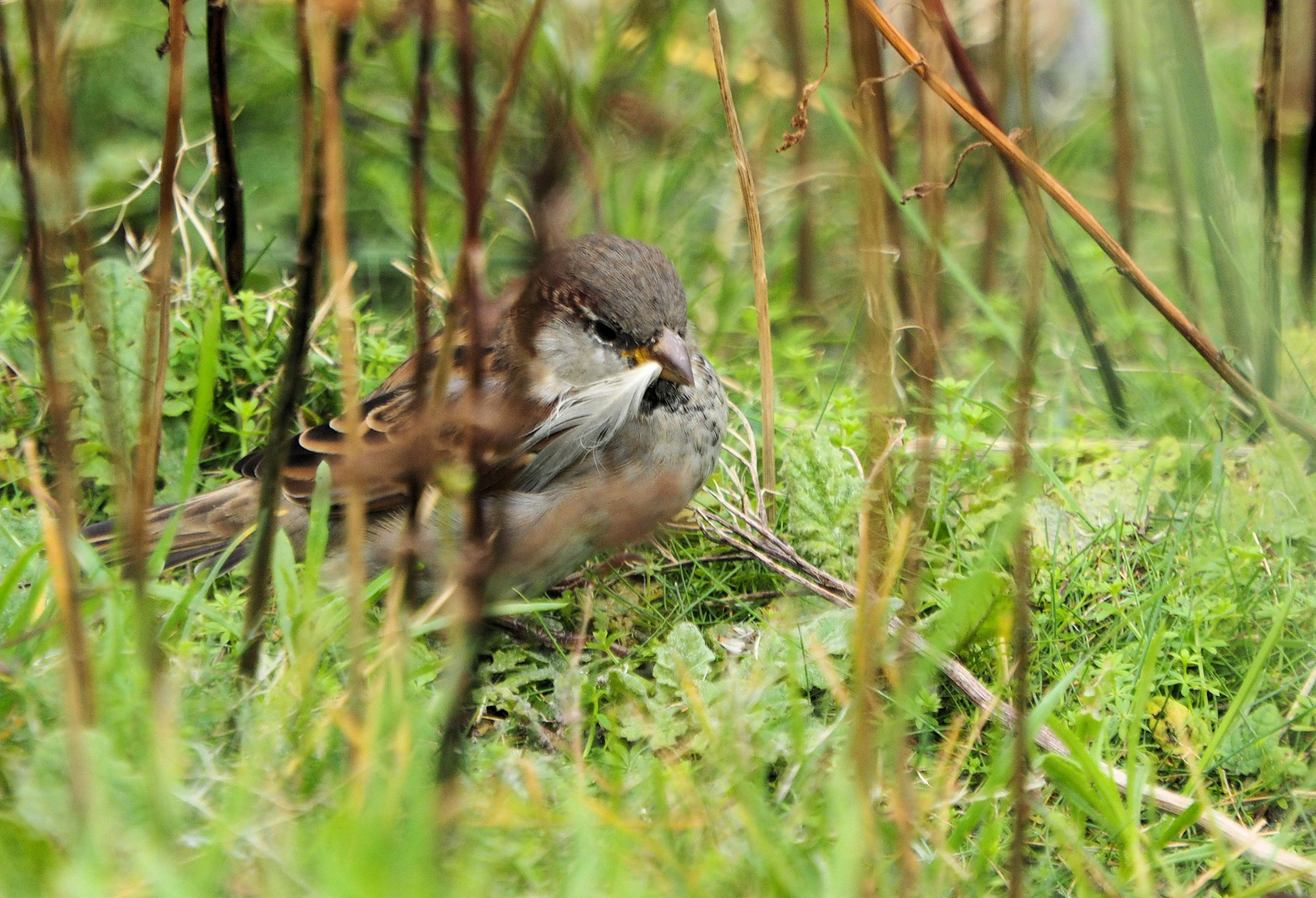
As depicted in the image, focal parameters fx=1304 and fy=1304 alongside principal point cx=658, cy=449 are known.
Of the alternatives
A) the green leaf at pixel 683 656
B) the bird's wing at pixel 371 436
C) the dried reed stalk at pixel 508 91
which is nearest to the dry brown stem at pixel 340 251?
the dried reed stalk at pixel 508 91

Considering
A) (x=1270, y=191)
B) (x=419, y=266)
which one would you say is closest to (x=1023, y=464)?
(x=419, y=266)

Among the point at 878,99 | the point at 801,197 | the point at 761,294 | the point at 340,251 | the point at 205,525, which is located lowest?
the point at 205,525

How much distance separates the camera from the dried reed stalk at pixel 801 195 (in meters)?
4.82

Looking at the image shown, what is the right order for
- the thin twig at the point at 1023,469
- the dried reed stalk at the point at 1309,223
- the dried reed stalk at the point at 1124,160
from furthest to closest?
1. the dried reed stalk at the point at 1124,160
2. the dried reed stalk at the point at 1309,223
3. the thin twig at the point at 1023,469

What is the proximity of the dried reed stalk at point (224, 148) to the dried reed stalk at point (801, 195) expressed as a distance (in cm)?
200

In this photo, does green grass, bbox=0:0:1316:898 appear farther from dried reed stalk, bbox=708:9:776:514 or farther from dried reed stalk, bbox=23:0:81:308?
dried reed stalk, bbox=23:0:81:308

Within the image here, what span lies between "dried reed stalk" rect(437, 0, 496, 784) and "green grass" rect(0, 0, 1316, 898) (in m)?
0.07

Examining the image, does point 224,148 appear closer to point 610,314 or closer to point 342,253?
point 610,314

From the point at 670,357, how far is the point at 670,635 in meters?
0.85

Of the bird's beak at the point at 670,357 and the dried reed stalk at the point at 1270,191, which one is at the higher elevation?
the dried reed stalk at the point at 1270,191

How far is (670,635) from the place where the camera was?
297 cm

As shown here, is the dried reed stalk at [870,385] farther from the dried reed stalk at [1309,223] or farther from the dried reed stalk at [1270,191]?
the dried reed stalk at [1309,223]

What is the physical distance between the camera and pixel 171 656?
2617 mm

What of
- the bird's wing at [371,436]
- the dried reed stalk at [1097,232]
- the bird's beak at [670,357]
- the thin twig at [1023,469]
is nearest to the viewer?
the thin twig at [1023,469]
